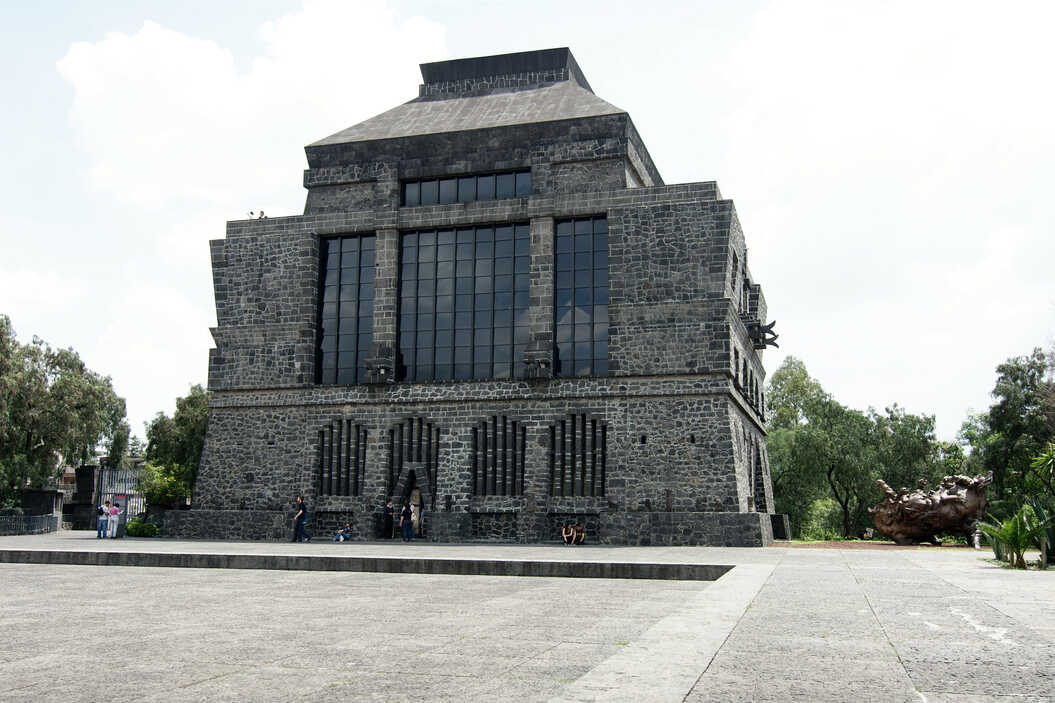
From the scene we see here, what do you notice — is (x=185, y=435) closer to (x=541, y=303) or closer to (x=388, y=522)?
(x=388, y=522)

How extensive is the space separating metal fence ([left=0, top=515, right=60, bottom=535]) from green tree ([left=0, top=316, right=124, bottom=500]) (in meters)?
1.91

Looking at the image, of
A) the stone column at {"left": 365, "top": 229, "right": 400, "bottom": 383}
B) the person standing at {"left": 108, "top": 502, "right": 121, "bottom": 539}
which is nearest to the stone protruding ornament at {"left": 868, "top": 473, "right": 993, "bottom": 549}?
the stone column at {"left": 365, "top": 229, "right": 400, "bottom": 383}

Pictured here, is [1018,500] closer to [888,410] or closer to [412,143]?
[888,410]

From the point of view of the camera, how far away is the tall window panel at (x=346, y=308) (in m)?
36.8

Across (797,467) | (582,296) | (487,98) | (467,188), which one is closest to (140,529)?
(467,188)

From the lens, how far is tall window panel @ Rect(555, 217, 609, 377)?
3372 centimetres

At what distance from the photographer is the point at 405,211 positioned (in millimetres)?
36594

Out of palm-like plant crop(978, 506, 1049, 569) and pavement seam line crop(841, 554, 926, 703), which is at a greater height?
palm-like plant crop(978, 506, 1049, 569)

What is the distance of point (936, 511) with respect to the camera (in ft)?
104

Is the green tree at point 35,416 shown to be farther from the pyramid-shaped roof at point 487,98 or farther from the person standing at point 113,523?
the pyramid-shaped roof at point 487,98

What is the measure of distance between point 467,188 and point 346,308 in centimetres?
706

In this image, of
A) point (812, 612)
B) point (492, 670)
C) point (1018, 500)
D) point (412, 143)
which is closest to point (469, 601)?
point (812, 612)

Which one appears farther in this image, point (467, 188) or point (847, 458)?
point (847, 458)

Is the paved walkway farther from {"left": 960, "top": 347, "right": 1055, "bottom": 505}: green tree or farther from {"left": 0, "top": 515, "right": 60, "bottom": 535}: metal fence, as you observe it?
{"left": 960, "top": 347, "right": 1055, "bottom": 505}: green tree
